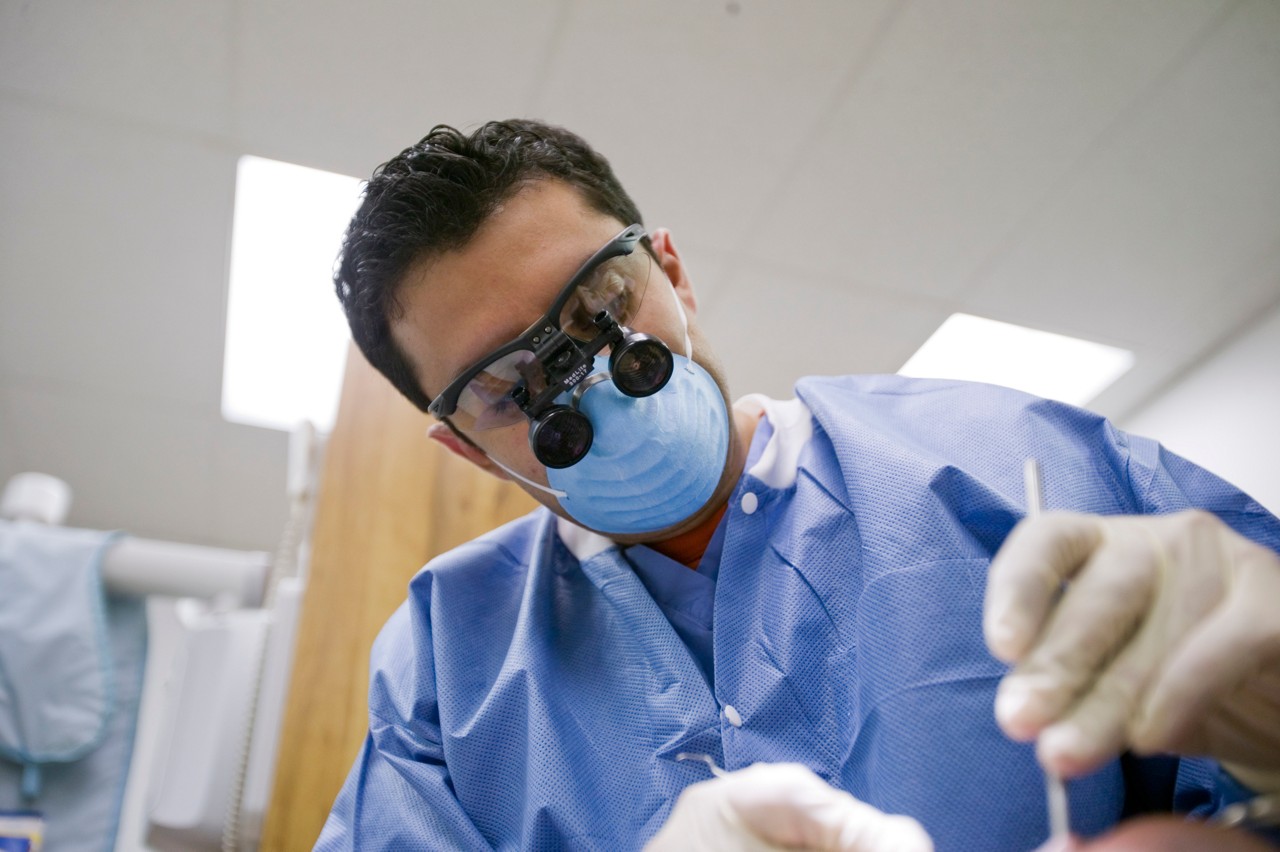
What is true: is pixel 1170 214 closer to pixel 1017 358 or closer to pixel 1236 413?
pixel 1017 358

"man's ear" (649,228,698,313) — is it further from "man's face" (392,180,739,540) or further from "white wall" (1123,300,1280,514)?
"white wall" (1123,300,1280,514)

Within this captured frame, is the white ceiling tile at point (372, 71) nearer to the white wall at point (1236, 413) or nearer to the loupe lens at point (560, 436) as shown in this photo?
the loupe lens at point (560, 436)

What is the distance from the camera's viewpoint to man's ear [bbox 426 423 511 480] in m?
1.29

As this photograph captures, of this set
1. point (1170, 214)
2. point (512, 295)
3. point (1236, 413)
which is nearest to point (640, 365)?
point (512, 295)

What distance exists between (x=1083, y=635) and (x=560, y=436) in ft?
2.02

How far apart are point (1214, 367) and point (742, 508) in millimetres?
3010

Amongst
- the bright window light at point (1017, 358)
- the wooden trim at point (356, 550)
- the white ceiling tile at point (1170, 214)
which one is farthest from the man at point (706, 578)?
the bright window light at point (1017, 358)

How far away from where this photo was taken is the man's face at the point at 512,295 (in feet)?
3.57

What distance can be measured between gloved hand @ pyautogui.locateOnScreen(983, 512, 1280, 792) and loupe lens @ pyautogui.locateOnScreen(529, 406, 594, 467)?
1.80 ft

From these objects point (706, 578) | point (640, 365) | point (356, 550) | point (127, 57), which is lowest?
point (356, 550)

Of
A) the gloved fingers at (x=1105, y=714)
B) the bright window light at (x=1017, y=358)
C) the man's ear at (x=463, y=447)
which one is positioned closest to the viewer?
the gloved fingers at (x=1105, y=714)

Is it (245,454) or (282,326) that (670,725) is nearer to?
(282,326)

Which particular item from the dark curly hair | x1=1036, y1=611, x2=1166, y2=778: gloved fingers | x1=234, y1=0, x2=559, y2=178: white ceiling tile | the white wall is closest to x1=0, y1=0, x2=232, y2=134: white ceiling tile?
x1=234, y1=0, x2=559, y2=178: white ceiling tile

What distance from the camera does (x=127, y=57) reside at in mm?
2078
